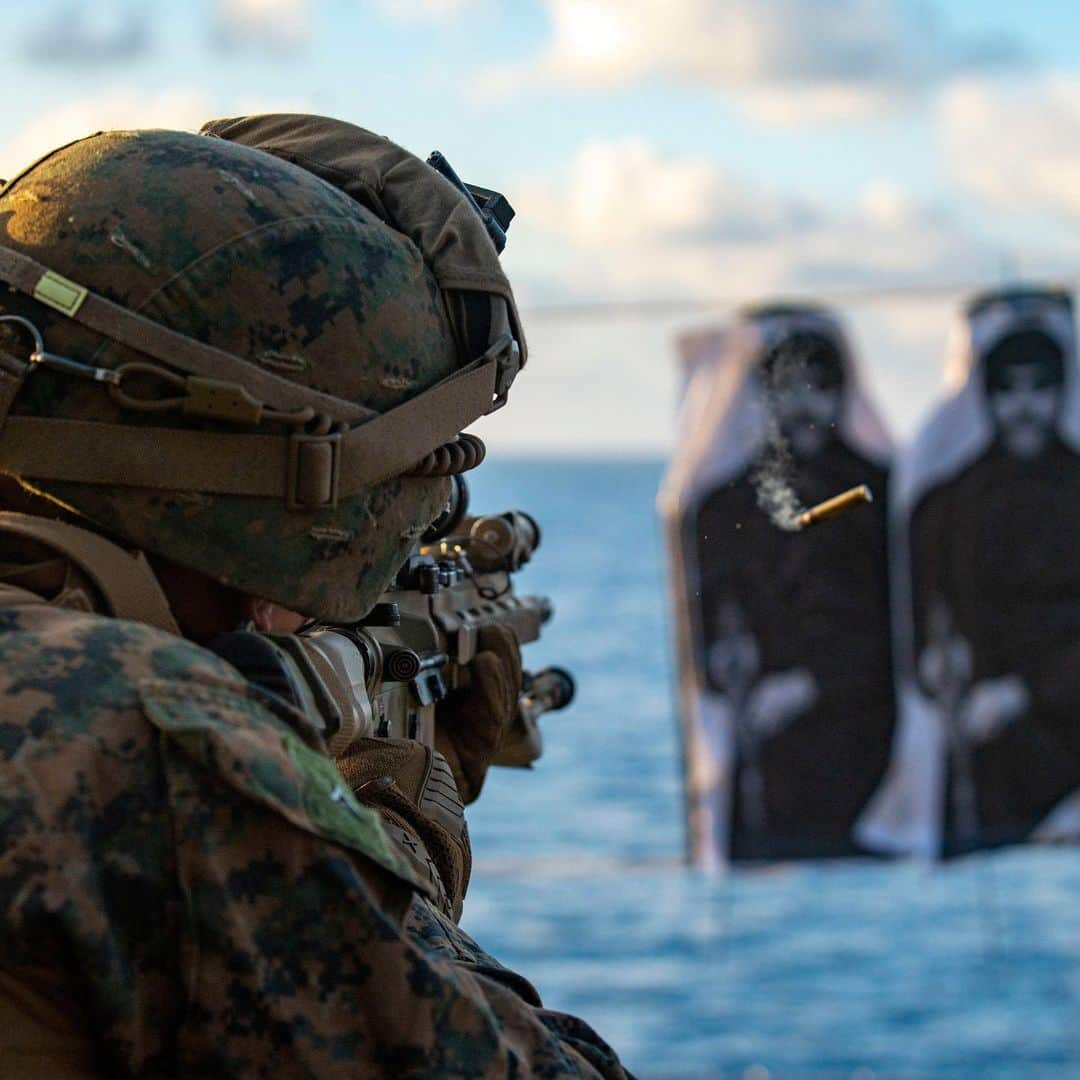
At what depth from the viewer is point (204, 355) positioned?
7.62 feet

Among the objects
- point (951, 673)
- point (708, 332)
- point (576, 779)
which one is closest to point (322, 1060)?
point (708, 332)

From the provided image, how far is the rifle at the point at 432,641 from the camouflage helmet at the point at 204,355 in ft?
0.55

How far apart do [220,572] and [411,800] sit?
0.82 meters

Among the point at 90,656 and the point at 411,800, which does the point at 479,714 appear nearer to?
the point at 411,800

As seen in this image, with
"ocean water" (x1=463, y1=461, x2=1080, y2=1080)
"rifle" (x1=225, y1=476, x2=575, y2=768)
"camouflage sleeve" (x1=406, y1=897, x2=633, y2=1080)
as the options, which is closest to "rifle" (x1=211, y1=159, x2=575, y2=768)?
"rifle" (x1=225, y1=476, x2=575, y2=768)

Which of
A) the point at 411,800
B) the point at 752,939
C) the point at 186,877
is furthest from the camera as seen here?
the point at 752,939

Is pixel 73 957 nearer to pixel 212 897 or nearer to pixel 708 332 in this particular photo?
pixel 212 897

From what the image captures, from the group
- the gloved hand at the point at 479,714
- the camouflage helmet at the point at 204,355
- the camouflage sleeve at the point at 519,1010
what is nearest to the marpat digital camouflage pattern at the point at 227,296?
the camouflage helmet at the point at 204,355

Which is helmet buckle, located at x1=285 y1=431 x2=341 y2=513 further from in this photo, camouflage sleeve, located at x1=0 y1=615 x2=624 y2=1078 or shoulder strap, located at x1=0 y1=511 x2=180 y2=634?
camouflage sleeve, located at x1=0 y1=615 x2=624 y2=1078

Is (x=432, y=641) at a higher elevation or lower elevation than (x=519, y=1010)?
higher

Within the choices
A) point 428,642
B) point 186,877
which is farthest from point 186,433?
point 428,642

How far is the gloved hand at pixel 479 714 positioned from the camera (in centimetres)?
408

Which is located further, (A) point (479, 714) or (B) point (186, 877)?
(A) point (479, 714)

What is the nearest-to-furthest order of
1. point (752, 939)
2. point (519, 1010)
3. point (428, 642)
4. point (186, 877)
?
point (186, 877), point (519, 1010), point (428, 642), point (752, 939)
